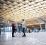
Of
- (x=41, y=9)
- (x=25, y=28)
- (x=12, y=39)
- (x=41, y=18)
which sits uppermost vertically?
(x=41, y=9)

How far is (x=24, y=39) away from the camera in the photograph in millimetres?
1274

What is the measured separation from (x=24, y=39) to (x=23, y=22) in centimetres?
20

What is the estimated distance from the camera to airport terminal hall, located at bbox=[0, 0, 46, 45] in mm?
1250

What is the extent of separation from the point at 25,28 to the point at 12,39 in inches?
7.9

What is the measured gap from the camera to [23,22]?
Result: 1.27 metres

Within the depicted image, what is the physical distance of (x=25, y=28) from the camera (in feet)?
4.20

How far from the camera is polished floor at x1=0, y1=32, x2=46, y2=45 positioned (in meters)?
1.25

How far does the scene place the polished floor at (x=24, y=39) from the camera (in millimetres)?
1248

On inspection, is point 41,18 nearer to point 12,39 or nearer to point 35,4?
point 35,4

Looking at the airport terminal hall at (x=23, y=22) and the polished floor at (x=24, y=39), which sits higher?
the airport terminal hall at (x=23, y=22)

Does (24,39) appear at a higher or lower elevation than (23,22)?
A: lower

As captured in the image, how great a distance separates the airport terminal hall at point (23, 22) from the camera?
1250 millimetres

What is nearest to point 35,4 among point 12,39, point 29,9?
point 29,9

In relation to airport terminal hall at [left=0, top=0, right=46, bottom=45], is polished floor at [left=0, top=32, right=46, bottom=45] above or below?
below
